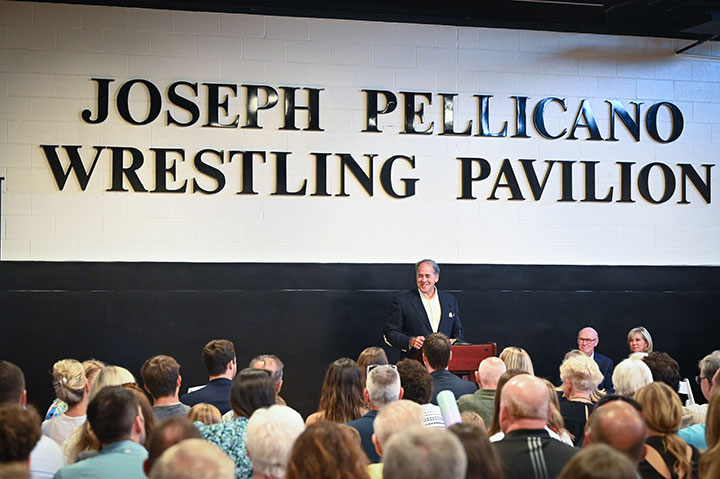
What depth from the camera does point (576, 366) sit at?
4871 mm

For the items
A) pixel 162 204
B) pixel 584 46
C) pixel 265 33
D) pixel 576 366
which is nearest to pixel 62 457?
pixel 576 366

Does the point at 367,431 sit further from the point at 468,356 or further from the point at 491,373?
the point at 468,356

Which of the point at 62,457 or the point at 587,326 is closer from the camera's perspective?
the point at 62,457

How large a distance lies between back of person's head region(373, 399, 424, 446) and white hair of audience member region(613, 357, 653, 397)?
2005 mm

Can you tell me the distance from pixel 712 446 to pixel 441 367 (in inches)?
96.0

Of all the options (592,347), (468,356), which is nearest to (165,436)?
(468,356)

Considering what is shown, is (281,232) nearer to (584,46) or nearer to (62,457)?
(584,46)

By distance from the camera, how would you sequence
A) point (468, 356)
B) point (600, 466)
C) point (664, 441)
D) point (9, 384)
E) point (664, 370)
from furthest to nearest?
1. point (468, 356)
2. point (664, 370)
3. point (9, 384)
4. point (664, 441)
5. point (600, 466)

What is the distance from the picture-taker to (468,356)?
21.6ft

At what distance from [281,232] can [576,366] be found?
3782 mm

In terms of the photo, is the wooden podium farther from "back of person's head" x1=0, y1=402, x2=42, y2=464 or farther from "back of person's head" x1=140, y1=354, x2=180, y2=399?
"back of person's head" x1=0, y1=402, x2=42, y2=464

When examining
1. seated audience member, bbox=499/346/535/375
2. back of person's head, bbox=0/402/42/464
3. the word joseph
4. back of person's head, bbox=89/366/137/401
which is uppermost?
the word joseph

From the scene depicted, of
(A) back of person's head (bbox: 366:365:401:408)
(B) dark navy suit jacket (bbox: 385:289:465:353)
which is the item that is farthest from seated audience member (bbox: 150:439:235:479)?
(B) dark navy suit jacket (bbox: 385:289:465:353)

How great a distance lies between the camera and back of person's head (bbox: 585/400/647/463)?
297 cm
